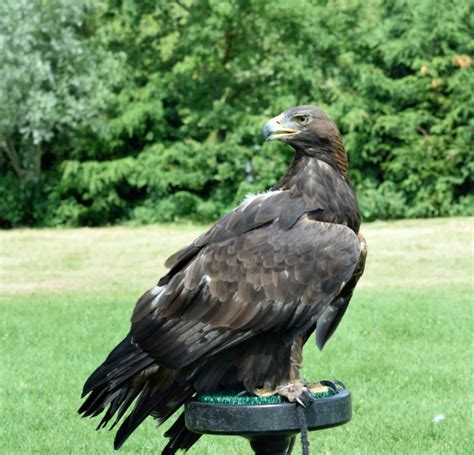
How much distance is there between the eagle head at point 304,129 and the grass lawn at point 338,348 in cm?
238

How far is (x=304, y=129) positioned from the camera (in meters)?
4.39

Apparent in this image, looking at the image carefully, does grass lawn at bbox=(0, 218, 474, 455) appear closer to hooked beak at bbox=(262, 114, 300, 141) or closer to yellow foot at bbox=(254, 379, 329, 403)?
yellow foot at bbox=(254, 379, 329, 403)

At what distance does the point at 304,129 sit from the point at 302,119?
43 mm

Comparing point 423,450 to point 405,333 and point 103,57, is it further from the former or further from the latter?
point 103,57

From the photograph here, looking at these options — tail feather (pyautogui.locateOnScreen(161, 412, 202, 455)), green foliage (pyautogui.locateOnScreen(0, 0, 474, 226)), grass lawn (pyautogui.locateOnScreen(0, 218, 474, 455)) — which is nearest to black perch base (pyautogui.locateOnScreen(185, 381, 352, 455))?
tail feather (pyautogui.locateOnScreen(161, 412, 202, 455))

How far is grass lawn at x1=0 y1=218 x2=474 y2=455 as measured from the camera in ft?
21.0

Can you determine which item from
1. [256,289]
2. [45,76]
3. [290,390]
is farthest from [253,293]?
[45,76]

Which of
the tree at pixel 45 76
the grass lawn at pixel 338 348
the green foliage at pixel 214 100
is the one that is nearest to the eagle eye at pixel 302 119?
the grass lawn at pixel 338 348

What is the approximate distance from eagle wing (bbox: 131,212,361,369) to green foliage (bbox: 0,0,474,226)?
643 inches

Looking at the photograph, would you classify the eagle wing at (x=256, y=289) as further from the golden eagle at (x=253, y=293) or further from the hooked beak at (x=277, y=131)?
the hooked beak at (x=277, y=131)

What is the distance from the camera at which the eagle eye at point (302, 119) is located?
438 centimetres

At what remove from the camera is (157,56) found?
22.7 m

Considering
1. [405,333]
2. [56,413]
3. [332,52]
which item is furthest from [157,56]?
[56,413]

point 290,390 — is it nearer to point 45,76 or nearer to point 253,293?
point 253,293
